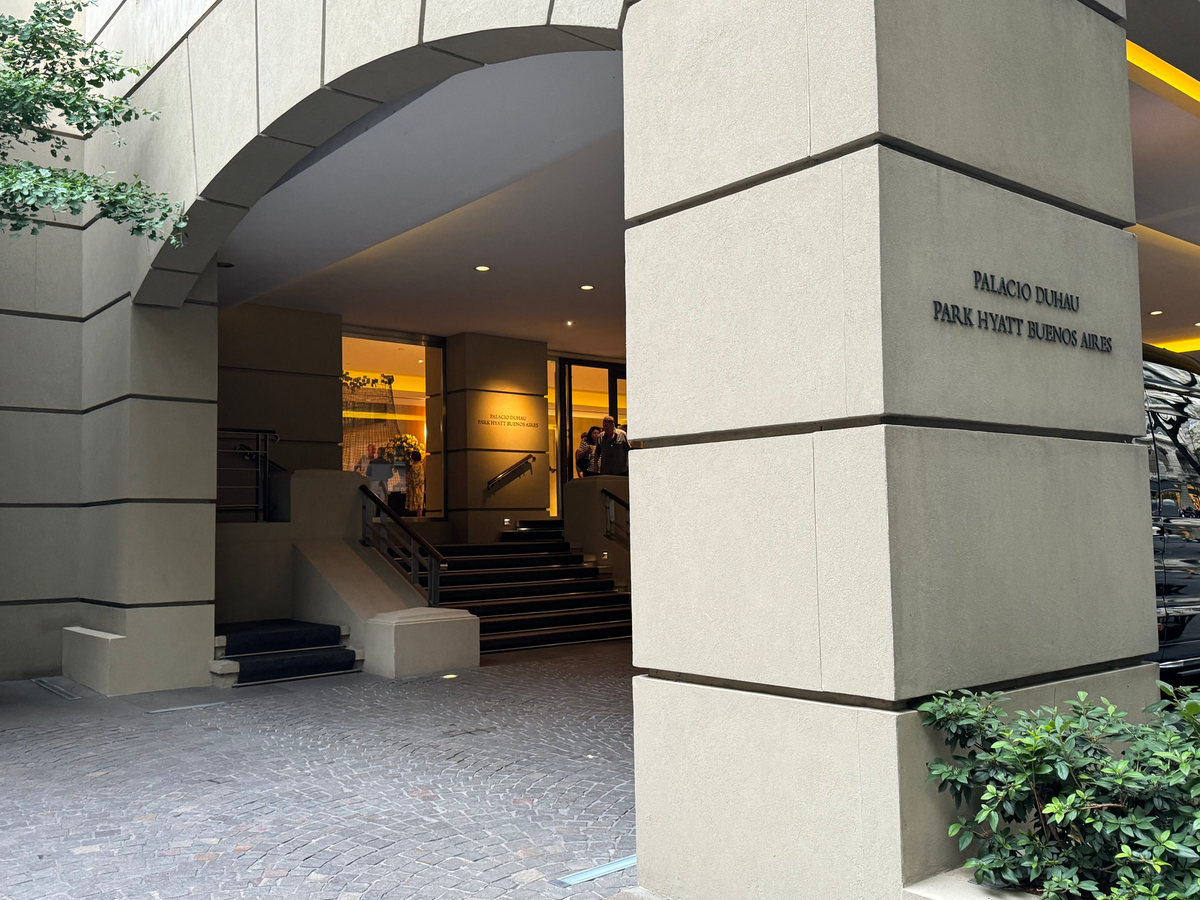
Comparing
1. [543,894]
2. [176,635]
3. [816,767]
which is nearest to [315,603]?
[176,635]

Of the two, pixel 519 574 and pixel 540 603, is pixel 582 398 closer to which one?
pixel 519 574

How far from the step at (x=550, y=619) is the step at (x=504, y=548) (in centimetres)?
218

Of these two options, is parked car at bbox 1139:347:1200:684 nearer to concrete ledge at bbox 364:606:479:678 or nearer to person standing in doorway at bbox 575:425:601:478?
concrete ledge at bbox 364:606:479:678

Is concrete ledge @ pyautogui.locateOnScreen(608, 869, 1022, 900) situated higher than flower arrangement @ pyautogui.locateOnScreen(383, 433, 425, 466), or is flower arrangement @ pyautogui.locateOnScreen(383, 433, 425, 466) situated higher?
flower arrangement @ pyautogui.locateOnScreen(383, 433, 425, 466)

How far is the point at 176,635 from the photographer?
351 inches

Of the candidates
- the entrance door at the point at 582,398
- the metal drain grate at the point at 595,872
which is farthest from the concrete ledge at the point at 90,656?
the entrance door at the point at 582,398

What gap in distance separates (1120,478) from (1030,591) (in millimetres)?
724

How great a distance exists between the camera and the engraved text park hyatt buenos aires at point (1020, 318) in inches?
123

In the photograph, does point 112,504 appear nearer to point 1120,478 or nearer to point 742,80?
point 742,80

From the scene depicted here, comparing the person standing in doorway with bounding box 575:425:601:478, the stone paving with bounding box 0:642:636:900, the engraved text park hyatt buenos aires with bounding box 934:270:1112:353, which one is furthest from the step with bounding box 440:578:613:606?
the engraved text park hyatt buenos aires with bounding box 934:270:1112:353

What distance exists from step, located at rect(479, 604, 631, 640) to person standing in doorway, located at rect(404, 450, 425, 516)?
4954 millimetres

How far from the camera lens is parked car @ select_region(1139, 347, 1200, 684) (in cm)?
516

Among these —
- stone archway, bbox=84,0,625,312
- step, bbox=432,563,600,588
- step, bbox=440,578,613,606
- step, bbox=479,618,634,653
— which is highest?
stone archway, bbox=84,0,625,312

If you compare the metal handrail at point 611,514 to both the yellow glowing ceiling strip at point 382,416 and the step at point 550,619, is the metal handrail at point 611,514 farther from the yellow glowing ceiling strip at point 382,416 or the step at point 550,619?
the yellow glowing ceiling strip at point 382,416
